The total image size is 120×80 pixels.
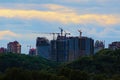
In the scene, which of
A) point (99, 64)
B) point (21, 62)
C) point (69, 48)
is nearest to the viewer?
point (99, 64)

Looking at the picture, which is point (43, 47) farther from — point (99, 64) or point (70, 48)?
point (99, 64)

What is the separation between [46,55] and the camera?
19050 cm

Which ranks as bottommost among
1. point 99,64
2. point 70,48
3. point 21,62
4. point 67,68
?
point 21,62

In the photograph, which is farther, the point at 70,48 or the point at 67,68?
the point at 70,48

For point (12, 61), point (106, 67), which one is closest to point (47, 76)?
point (106, 67)

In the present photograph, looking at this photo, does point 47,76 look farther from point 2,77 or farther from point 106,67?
point 106,67

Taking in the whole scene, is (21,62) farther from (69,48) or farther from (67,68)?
(67,68)

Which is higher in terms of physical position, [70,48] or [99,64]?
[70,48]

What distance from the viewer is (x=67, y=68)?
73438mm

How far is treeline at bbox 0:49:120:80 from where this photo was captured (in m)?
62.1

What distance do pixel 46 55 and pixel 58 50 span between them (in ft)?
56.2

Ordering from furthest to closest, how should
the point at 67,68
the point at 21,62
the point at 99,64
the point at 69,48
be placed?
the point at 69,48 < the point at 21,62 < the point at 99,64 < the point at 67,68

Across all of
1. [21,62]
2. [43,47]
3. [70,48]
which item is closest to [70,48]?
[70,48]

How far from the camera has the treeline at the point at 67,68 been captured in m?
62.1
